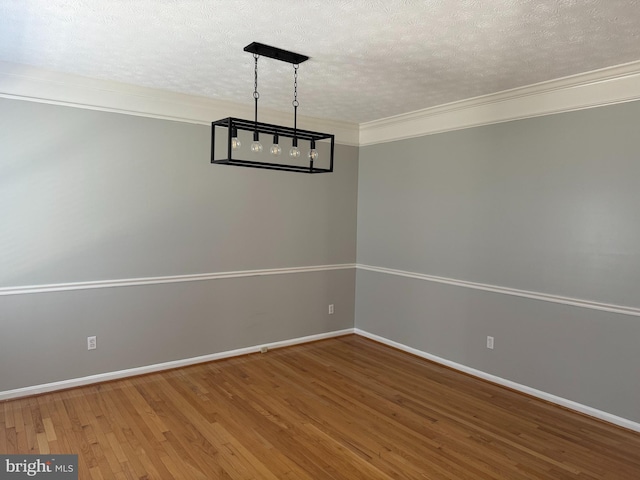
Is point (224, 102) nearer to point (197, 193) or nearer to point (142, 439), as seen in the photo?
point (197, 193)

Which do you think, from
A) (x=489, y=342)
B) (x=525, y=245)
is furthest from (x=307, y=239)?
(x=525, y=245)

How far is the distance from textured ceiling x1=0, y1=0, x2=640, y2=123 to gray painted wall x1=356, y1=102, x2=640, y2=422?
56 cm

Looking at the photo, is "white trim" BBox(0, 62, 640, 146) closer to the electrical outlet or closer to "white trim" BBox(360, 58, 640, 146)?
"white trim" BBox(360, 58, 640, 146)

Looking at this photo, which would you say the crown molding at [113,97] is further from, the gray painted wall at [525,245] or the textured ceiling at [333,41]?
the gray painted wall at [525,245]

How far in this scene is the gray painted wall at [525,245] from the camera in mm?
3283

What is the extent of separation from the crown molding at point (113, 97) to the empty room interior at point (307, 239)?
0.02 m

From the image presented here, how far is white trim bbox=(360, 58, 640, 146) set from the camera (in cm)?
322

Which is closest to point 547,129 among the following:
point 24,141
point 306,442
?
point 306,442

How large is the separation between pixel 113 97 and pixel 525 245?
367 cm

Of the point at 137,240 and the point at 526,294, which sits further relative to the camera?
the point at 137,240

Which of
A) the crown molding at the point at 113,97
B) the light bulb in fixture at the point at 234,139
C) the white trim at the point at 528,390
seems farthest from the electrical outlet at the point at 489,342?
the crown molding at the point at 113,97

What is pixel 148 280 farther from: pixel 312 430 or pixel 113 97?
pixel 312 430

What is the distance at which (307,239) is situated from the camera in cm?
510

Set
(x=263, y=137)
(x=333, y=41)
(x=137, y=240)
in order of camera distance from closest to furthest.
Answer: (x=333, y=41)
(x=137, y=240)
(x=263, y=137)
